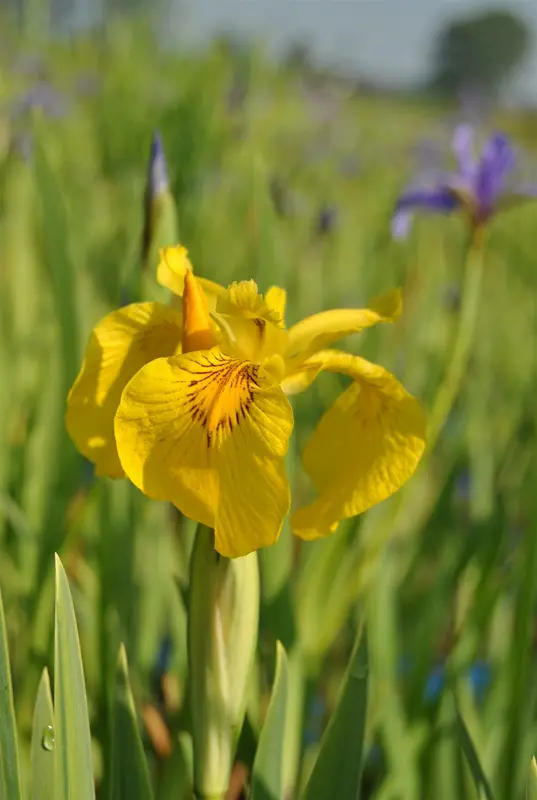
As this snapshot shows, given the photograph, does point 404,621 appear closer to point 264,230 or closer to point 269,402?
point 264,230

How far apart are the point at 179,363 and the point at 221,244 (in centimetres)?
151

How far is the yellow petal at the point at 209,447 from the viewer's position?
364 millimetres

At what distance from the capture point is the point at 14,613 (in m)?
0.80

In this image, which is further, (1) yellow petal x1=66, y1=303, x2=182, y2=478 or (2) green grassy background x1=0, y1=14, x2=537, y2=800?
(2) green grassy background x1=0, y1=14, x2=537, y2=800

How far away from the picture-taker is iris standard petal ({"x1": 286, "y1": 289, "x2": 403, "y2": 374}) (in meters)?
0.43

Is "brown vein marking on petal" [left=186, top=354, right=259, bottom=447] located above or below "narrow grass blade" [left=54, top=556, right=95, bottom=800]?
above

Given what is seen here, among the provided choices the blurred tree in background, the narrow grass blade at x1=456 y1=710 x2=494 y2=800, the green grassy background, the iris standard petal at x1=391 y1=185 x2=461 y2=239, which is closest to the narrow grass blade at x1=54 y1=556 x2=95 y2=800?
the green grassy background

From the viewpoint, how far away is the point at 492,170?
2.83 ft

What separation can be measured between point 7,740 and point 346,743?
176 millimetres

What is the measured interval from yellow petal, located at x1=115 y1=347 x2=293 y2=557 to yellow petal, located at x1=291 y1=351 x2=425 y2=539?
0.07 m

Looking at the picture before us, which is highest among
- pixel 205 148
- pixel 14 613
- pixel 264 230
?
pixel 205 148

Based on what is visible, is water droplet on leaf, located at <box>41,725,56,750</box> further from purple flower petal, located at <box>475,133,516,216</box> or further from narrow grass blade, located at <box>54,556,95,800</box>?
purple flower petal, located at <box>475,133,516,216</box>

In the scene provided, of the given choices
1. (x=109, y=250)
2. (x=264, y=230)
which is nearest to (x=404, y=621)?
(x=264, y=230)

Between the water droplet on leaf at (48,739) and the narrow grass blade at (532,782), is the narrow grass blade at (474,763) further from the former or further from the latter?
the water droplet on leaf at (48,739)
